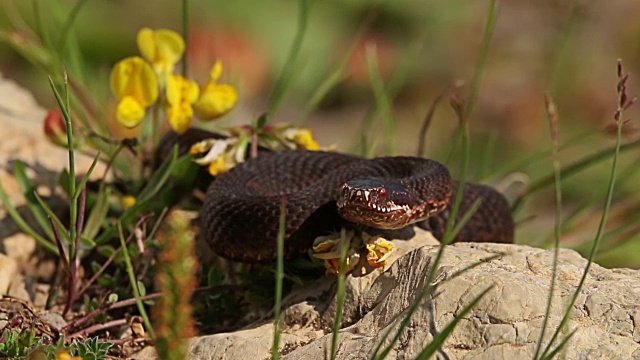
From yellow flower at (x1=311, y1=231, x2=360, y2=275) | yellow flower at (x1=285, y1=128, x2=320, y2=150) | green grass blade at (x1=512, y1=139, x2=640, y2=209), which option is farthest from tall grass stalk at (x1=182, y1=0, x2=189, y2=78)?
green grass blade at (x1=512, y1=139, x2=640, y2=209)

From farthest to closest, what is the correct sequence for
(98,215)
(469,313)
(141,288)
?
1. (98,215)
2. (141,288)
3. (469,313)

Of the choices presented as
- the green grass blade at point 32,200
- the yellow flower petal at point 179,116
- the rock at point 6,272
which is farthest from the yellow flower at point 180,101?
the rock at point 6,272

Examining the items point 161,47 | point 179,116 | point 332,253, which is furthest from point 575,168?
point 161,47

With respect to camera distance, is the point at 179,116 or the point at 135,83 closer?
the point at 135,83

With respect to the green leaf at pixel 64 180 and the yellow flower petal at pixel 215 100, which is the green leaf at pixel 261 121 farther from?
the green leaf at pixel 64 180

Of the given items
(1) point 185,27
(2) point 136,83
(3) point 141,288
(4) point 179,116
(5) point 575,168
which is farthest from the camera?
(5) point 575,168

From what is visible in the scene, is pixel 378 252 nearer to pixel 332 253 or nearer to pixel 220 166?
pixel 332 253

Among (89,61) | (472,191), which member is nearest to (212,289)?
(472,191)

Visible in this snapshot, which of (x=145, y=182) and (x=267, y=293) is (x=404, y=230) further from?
(x=145, y=182)
